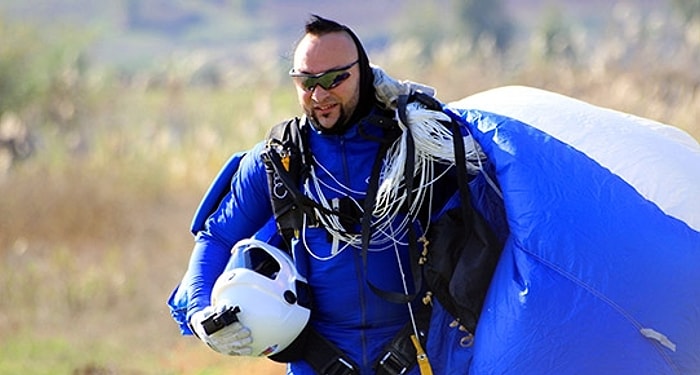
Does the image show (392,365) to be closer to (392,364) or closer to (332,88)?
(392,364)

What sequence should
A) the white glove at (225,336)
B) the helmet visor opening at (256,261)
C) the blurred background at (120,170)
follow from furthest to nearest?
the blurred background at (120,170) < the helmet visor opening at (256,261) < the white glove at (225,336)

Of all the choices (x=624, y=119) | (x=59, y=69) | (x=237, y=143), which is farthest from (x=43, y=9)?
(x=624, y=119)

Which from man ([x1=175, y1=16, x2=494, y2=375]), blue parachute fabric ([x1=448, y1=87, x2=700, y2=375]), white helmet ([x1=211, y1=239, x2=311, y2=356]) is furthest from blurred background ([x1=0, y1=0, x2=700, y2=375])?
blue parachute fabric ([x1=448, y1=87, x2=700, y2=375])

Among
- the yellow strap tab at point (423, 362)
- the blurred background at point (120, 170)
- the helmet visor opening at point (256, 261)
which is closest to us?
the yellow strap tab at point (423, 362)

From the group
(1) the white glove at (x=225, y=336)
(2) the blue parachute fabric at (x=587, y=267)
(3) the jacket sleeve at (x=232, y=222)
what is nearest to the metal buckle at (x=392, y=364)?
(2) the blue parachute fabric at (x=587, y=267)

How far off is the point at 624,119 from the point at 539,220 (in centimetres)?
75

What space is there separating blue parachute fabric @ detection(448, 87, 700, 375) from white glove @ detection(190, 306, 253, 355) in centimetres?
69

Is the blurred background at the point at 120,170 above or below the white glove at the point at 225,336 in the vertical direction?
below

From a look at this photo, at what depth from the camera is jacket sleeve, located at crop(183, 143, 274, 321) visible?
165 inches

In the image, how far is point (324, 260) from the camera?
4.07 meters

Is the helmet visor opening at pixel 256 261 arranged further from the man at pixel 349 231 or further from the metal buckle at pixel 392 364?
the metal buckle at pixel 392 364

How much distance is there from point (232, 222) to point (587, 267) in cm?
118

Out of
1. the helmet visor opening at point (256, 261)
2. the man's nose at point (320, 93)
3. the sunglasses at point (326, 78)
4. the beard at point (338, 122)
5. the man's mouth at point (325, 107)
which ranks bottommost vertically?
the helmet visor opening at point (256, 261)

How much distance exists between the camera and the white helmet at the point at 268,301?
13.0 feet
